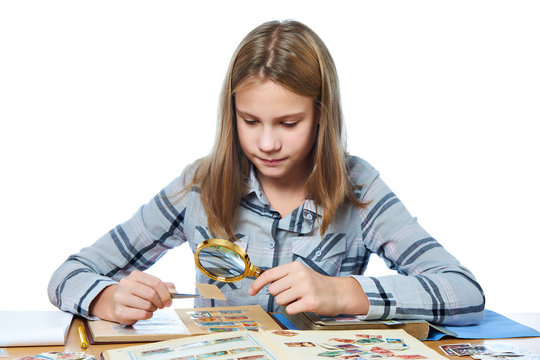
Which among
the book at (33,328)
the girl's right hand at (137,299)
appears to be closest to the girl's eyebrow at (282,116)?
the girl's right hand at (137,299)

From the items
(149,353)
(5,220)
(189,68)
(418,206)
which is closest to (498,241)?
(418,206)

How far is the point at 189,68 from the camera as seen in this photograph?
362cm

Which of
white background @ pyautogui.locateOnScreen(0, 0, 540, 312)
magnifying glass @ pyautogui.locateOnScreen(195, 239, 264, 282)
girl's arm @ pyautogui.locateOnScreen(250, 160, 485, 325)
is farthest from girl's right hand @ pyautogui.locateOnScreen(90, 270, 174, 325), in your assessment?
white background @ pyautogui.locateOnScreen(0, 0, 540, 312)

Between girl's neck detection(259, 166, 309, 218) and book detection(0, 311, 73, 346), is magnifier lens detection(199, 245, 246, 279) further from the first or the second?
girl's neck detection(259, 166, 309, 218)

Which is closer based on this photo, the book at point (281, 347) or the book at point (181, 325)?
Result: the book at point (281, 347)

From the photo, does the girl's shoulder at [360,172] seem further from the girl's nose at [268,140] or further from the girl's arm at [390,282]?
the girl's nose at [268,140]

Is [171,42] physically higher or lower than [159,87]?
higher

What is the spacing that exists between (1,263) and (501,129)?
2957mm

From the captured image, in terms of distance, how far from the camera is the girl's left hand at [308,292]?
1.40 metres

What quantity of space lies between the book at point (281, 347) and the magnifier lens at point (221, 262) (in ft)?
0.66

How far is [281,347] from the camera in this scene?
120 centimetres

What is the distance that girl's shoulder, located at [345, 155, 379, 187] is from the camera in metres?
1.97

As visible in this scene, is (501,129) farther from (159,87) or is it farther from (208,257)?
(208,257)

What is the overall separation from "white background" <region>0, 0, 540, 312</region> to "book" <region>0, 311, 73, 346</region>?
2.12m
